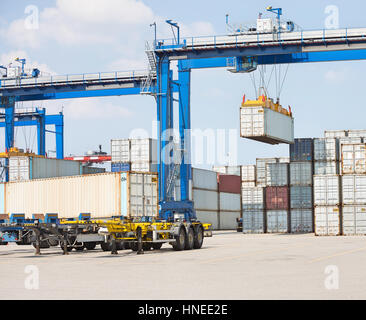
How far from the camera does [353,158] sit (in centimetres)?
4000

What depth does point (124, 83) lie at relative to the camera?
54125 mm

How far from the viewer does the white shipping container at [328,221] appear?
131 ft

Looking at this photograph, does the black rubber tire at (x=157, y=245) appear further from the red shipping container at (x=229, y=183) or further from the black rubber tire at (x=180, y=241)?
the red shipping container at (x=229, y=183)

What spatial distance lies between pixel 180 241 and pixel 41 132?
52.8 meters

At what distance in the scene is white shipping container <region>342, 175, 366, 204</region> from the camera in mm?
39594

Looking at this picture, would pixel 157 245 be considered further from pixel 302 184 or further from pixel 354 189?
pixel 302 184

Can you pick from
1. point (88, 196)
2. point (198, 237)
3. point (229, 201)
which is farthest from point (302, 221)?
point (198, 237)

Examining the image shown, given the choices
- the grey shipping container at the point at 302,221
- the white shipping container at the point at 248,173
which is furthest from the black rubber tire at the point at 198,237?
the white shipping container at the point at 248,173

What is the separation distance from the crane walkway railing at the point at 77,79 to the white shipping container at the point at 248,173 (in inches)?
600

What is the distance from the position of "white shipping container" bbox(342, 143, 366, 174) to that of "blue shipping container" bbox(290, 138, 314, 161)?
6.15 metres

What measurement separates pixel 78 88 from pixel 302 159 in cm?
2121

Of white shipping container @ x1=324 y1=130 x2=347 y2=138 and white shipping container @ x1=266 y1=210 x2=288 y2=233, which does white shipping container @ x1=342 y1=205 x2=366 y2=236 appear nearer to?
white shipping container @ x1=266 y1=210 x2=288 y2=233
